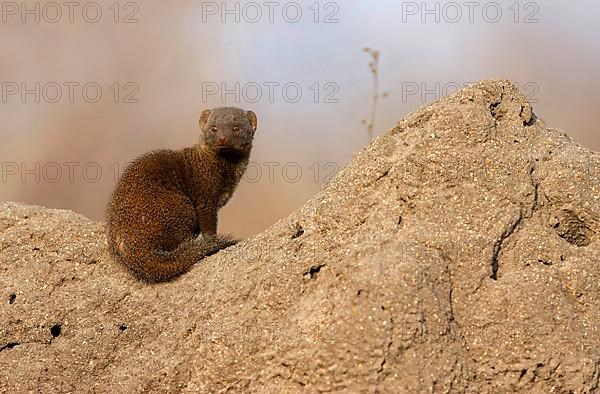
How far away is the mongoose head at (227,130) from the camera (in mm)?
5000

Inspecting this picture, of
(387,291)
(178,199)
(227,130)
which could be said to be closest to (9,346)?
(178,199)

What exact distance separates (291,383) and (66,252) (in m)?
1.49

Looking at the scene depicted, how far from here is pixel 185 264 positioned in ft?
12.2

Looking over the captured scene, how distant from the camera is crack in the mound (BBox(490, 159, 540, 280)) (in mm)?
A: 3051

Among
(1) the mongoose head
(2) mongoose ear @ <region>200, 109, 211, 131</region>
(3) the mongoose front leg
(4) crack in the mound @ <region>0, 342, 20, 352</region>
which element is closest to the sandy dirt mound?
(4) crack in the mound @ <region>0, 342, 20, 352</region>

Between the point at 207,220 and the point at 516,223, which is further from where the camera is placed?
the point at 207,220

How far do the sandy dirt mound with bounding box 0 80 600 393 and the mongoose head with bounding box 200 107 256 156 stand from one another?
137 cm

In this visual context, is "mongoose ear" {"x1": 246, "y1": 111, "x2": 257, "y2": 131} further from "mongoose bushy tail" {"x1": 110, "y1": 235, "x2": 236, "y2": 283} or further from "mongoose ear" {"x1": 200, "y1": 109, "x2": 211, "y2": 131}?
"mongoose bushy tail" {"x1": 110, "y1": 235, "x2": 236, "y2": 283}

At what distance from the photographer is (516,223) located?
10.3 feet

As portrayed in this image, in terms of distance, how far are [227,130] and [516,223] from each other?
231 cm

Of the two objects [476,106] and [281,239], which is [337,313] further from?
[476,106]

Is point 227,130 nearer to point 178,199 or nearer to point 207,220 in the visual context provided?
point 207,220

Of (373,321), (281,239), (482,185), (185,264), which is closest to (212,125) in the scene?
(185,264)

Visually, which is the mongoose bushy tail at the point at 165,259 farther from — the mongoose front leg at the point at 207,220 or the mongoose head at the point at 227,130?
the mongoose head at the point at 227,130
